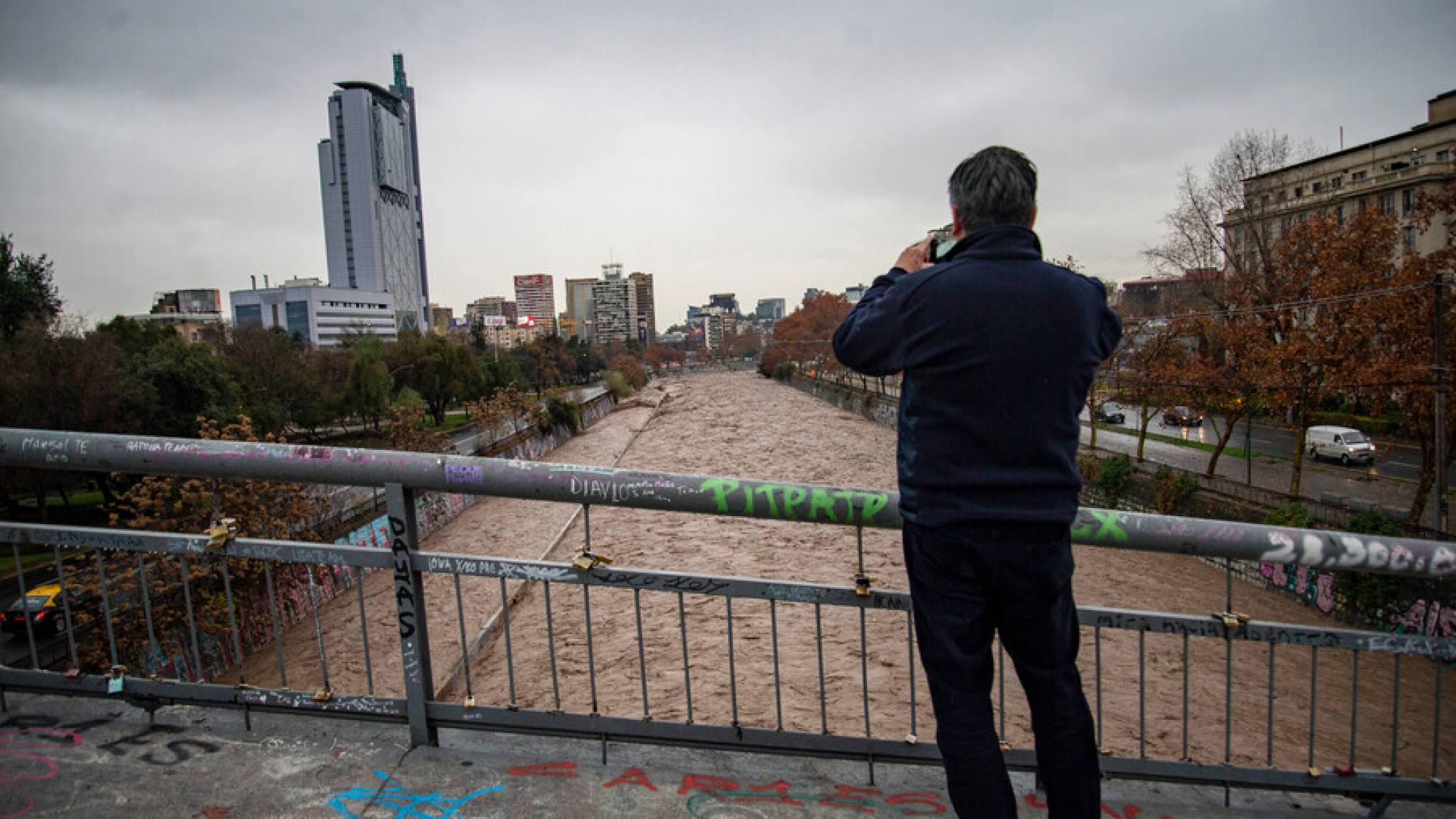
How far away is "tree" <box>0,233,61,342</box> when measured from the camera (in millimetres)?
35406

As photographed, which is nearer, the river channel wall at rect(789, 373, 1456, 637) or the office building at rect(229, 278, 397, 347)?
the river channel wall at rect(789, 373, 1456, 637)

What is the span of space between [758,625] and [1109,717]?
664cm

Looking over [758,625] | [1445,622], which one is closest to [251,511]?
[758,625]

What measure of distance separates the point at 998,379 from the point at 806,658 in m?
13.6

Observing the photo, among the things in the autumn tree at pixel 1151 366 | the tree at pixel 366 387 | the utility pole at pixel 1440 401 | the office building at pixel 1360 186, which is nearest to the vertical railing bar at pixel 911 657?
the utility pole at pixel 1440 401

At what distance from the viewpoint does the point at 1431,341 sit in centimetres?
1748

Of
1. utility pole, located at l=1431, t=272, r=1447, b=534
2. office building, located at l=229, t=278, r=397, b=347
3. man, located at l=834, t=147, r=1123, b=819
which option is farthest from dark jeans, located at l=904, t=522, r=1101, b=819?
office building, located at l=229, t=278, r=397, b=347

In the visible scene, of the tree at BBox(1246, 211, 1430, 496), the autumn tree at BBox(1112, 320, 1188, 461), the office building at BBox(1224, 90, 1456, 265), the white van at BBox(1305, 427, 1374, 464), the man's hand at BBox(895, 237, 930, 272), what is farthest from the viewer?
the office building at BBox(1224, 90, 1456, 265)

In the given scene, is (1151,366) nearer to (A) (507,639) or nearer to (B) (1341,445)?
(B) (1341,445)

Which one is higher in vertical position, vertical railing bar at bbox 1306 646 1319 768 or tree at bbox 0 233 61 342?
tree at bbox 0 233 61 342

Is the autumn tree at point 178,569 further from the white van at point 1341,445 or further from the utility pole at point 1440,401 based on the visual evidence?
the white van at point 1341,445

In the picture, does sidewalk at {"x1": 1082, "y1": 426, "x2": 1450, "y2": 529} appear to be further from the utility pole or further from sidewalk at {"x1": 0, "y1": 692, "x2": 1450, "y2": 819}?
sidewalk at {"x1": 0, "y1": 692, "x2": 1450, "y2": 819}

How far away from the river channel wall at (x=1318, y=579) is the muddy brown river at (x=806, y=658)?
445 millimetres

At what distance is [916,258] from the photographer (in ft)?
7.55
